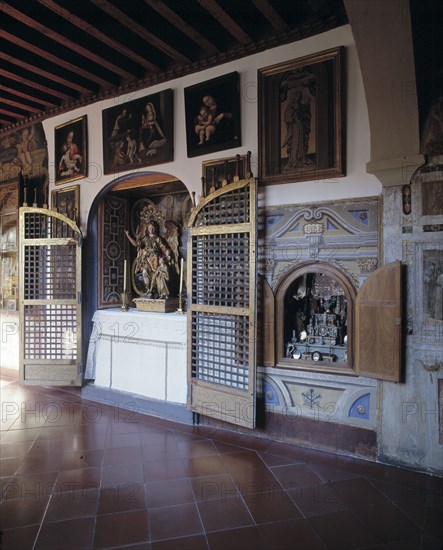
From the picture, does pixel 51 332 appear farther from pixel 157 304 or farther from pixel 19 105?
pixel 19 105

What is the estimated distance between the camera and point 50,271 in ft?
18.0

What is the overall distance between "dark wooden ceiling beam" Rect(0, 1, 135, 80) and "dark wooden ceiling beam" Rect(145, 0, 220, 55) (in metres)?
1.06

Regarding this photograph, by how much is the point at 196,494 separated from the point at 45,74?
4794 millimetres

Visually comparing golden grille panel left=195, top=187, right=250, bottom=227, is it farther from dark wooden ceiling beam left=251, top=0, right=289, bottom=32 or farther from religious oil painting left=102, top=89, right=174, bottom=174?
dark wooden ceiling beam left=251, top=0, right=289, bottom=32

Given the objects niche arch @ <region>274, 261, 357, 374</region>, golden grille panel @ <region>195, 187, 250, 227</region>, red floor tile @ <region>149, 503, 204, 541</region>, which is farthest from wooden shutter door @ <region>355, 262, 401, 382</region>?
red floor tile @ <region>149, 503, 204, 541</region>

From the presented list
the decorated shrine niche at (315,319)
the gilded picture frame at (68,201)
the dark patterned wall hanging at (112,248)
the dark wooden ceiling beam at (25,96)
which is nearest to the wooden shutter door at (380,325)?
the decorated shrine niche at (315,319)

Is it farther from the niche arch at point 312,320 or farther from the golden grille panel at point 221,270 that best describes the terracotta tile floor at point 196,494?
the golden grille panel at point 221,270

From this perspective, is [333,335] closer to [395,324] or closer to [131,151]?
[395,324]

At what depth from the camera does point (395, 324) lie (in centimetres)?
332

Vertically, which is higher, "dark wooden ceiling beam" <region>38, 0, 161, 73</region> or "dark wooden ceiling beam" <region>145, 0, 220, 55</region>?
"dark wooden ceiling beam" <region>38, 0, 161, 73</region>

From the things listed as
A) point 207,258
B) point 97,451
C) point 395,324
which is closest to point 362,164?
point 395,324

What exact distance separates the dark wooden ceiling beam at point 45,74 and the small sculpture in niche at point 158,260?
1.91 meters

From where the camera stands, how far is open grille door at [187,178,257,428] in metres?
3.85

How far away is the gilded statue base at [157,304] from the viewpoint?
505 cm
